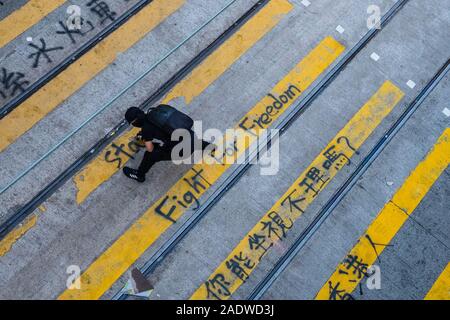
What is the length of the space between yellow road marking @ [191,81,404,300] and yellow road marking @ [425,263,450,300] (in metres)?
2.39

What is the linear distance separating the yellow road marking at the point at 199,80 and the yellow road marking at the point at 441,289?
5.09 meters

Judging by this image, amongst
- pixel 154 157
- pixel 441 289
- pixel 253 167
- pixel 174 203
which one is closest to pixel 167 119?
pixel 154 157

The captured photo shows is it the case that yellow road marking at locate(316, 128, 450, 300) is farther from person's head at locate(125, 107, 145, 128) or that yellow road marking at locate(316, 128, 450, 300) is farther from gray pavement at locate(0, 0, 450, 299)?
person's head at locate(125, 107, 145, 128)

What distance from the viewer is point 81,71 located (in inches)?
333

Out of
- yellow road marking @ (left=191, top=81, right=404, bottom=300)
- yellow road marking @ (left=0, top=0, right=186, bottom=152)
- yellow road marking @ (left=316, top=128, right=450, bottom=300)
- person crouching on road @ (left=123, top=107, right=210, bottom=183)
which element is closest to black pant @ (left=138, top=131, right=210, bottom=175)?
person crouching on road @ (left=123, top=107, right=210, bottom=183)

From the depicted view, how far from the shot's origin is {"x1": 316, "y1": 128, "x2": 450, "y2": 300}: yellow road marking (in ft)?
25.5

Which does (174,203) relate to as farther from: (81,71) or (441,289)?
(441,289)

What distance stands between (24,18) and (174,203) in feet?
14.1

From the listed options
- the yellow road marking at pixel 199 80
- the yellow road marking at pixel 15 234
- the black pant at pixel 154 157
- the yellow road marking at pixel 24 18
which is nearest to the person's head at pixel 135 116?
the black pant at pixel 154 157

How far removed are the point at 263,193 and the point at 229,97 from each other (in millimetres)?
1833

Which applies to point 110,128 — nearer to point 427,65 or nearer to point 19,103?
point 19,103

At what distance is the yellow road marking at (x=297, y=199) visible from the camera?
298 inches

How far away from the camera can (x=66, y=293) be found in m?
7.14

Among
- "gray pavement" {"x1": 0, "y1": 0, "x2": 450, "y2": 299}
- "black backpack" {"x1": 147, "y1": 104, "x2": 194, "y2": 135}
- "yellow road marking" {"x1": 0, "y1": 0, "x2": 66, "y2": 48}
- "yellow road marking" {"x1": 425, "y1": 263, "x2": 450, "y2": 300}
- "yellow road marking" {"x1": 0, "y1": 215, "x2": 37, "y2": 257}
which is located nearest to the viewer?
"black backpack" {"x1": 147, "y1": 104, "x2": 194, "y2": 135}
